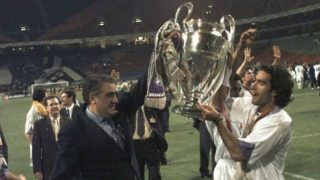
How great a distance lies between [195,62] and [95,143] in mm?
849

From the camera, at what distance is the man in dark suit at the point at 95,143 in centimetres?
370

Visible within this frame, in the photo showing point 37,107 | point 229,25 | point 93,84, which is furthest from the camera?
point 37,107

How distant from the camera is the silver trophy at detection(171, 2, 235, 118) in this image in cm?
369

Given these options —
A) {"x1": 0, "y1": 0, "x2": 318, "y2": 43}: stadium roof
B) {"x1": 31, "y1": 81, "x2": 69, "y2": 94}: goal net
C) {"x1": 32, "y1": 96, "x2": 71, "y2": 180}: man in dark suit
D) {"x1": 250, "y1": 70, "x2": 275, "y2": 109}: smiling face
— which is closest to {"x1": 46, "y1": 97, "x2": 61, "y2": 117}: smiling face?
{"x1": 32, "y1": 96, "x2": 71, "y2": 180}: man in dark suit

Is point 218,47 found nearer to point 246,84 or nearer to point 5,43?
point 246,84

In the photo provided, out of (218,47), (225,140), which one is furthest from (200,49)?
(225,140)

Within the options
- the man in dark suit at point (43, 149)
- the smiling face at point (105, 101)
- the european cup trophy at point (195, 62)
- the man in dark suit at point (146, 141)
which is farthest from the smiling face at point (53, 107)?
the european cup trophy at point (195, 62)

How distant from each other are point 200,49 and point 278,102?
634 millimetres

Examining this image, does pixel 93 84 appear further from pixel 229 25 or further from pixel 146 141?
pixel 146 141

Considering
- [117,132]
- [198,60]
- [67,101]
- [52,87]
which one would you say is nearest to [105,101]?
[117,132]

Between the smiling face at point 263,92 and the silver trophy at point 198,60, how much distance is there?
285 mm

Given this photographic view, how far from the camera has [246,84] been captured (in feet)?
21.8

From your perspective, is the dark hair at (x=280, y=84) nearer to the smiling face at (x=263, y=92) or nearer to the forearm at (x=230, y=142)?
the smiling face at (x=263, y=92)

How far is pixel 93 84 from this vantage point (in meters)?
3.76
